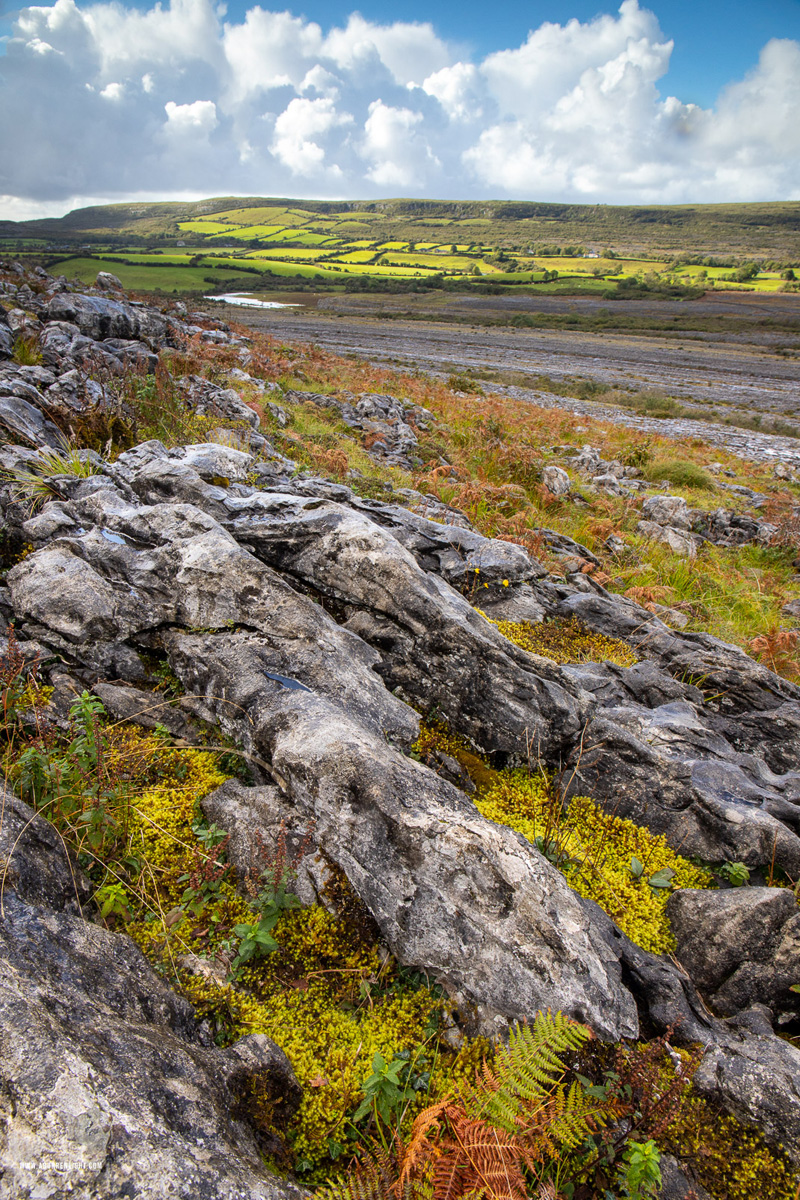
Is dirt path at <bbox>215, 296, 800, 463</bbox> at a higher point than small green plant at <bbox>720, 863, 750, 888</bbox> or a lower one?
higher

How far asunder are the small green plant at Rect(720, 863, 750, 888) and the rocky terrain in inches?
5.9

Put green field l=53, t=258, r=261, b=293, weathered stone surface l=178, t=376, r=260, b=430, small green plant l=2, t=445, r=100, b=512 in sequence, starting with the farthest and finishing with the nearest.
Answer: green field l=53, t=258, r=261, b=293 → weathered stone surface l=178, t=376, r=260, b=430 → small green plant l=2, t=445, r=100, b=512

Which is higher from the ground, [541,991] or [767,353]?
[767,353]

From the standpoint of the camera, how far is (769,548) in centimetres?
1642

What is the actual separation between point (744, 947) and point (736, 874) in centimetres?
83

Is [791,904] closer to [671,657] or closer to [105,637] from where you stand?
[671,657]

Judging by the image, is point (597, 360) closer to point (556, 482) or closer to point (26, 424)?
point (556, 482)

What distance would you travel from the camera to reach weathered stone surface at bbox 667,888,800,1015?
4.14m

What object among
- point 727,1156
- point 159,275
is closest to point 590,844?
point 727,1156

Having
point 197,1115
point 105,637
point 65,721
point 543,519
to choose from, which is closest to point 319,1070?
point 197,1115

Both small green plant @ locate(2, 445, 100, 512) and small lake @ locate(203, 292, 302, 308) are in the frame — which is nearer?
small green plant @ locate(2, 445, 100, 512)

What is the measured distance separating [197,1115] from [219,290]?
413 feet

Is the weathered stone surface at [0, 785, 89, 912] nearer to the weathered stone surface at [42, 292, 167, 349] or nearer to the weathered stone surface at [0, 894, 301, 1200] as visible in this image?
the weathered stone surface at [0, 894, 301, 1200]

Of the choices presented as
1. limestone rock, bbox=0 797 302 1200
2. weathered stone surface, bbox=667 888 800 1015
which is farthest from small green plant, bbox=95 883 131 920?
weathered stone surface, bbox=667 888 800 1015
